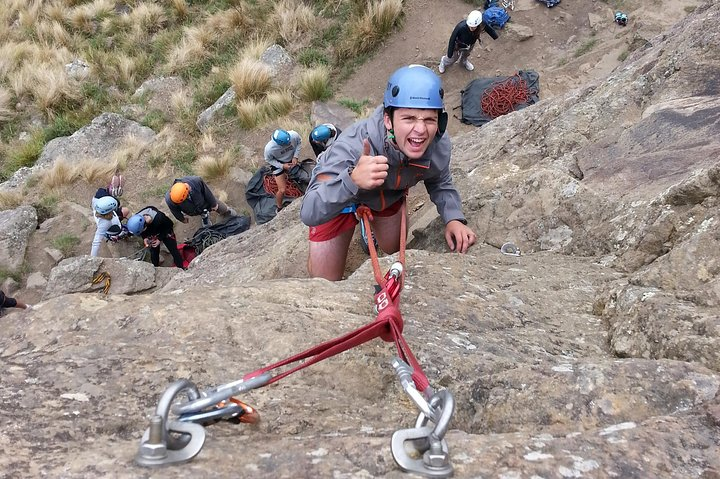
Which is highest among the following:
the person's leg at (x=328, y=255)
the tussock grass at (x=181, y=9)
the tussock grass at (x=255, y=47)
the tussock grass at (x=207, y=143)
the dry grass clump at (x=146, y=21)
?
the tussock grass at (x=181, y=9)

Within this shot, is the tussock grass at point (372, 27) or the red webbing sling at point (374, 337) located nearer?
the red webbing sling at point (374, 337)

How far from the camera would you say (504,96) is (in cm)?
861

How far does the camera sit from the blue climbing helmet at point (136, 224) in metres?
7.43

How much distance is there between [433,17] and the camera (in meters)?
11.0

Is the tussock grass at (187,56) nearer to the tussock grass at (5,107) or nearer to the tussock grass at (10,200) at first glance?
the tussock grass at (5,107)

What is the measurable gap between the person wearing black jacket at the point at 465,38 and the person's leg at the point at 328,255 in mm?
6849

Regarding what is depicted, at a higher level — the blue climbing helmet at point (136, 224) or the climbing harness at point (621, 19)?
the climbing harness at point (621, 19)

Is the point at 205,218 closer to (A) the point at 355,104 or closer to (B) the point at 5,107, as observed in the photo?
(A) the point at 355,104

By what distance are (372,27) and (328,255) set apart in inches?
328

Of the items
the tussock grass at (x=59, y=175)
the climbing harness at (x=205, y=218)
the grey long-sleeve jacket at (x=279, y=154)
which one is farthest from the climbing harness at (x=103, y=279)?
the tussock grass at (x=59, y=175)

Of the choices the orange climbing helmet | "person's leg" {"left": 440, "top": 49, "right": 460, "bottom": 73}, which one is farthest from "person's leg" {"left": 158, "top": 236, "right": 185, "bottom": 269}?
"person's leg" {"left": 440, "top": 49, "right": 460, "bottom": 73}

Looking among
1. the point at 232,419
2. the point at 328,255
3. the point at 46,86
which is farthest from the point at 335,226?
the point at 46,86

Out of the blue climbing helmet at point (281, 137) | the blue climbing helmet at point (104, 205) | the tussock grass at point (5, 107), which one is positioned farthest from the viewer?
the tussock grass at point (5, 107)

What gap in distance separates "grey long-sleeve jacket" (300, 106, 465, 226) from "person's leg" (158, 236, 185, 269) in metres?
5.34
